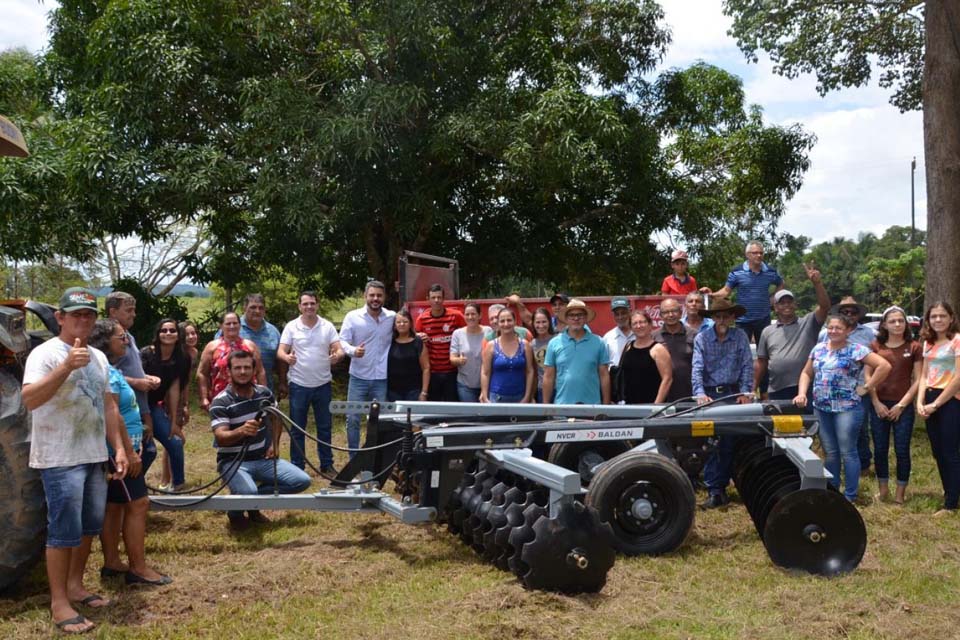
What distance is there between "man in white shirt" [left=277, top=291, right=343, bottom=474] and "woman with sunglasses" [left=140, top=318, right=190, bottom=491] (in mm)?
1007

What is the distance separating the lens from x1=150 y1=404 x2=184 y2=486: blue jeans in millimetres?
7363

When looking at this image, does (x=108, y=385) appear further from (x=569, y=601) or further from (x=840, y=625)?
(x=840, y=625)

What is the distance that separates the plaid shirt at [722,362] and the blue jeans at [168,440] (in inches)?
170

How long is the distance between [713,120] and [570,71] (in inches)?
197

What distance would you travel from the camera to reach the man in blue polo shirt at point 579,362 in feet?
24.9

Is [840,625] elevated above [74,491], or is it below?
below

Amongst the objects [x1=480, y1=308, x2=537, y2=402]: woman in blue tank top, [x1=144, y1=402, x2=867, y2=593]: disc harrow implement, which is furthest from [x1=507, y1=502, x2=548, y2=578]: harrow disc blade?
[x1=480, y1=308, x2=537, y2=402]: woman in blue tank top

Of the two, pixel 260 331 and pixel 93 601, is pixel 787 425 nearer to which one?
pixel 93 601

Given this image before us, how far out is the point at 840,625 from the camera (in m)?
4.65

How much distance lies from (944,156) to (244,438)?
10.4m

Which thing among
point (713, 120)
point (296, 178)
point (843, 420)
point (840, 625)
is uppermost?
point (713, 120)

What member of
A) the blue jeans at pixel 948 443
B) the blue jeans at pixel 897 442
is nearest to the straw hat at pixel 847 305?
the blue jeans at pixel 897 442

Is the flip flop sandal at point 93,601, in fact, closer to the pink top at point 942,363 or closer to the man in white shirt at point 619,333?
the man in white shirt at point 619,333

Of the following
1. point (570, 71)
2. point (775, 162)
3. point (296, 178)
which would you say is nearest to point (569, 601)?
point (296, 178)
